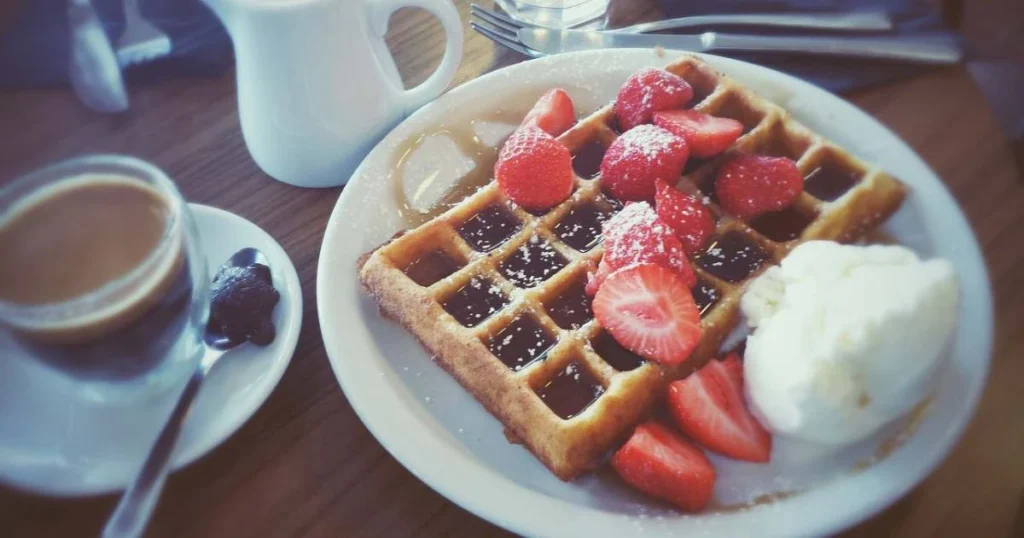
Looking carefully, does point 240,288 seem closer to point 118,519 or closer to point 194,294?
point 194,294

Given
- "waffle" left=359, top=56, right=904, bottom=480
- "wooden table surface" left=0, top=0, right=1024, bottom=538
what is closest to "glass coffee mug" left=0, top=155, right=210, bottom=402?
"wooden table surface" left=0, top=0, right=1024, bottom=538

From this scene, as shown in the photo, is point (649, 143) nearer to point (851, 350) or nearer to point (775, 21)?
point (851, 350)

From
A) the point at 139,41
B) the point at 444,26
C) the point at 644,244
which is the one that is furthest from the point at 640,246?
the point at 139,41

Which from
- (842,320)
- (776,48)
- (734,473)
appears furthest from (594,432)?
(776,48)

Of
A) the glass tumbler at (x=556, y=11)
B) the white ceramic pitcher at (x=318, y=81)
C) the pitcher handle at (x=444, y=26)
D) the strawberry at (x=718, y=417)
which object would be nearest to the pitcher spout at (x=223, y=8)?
the white ceramic pitcher at (x=318, y=81)

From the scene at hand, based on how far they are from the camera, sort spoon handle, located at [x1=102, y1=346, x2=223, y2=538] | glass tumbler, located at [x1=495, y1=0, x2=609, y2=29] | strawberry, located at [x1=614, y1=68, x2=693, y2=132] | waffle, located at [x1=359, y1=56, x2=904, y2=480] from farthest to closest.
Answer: glass tumbler, located at [x1=495, y1=0, x2=609, y2=29]
strawberry, located at [x1=614, y1=68, x2=693, y2=132]
waffle, located at [x1=359, y1=56, x2=904, y2=480]
spoon handle, located at [x1=102, y1=346, x2=223, y2=538]

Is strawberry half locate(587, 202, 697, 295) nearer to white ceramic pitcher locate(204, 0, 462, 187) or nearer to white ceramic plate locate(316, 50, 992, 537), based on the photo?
white ceramic plate locate(316, 50, 992, 537)

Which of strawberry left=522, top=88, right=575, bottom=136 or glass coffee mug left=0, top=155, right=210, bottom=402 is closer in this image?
glass coffee mug left=0, top=155, right=210, bottom=402
